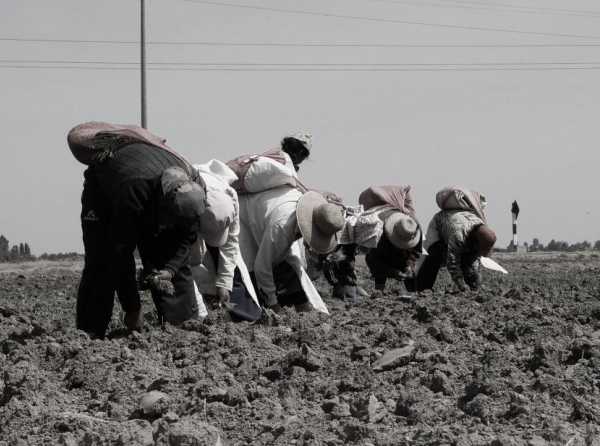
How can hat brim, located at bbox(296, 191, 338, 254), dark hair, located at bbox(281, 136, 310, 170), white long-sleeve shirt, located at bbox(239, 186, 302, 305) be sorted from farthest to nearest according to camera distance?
dark hair, located at bbox(281, 136, 310, 170) < white long-sleeve shirt, located at bbox(239, 186, 302, 305) < hat brim, located at bbox(296, 191, 338, 254)

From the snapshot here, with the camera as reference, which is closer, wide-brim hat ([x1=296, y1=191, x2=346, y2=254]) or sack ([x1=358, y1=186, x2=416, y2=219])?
wide-brim hat ([x1=296, y1=191, x2=346, y2=254])

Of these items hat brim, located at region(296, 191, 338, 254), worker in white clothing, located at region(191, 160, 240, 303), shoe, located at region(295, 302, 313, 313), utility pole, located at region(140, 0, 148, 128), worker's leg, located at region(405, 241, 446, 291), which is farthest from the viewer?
utility pole, located at region(140, 0, 148, 128)

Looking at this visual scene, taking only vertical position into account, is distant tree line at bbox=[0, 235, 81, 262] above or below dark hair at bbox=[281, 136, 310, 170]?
below

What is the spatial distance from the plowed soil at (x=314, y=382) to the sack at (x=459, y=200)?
2.90 meters

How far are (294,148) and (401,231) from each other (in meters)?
1.80

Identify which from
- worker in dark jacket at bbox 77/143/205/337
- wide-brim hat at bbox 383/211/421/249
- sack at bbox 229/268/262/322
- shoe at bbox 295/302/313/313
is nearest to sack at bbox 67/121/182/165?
worker in dark jacket at bbox 77/143/205/337

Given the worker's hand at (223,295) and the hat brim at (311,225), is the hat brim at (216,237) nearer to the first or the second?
the worker's hand at (223,295)

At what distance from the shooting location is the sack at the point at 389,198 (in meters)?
10.1

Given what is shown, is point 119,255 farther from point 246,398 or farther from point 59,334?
point 246,398

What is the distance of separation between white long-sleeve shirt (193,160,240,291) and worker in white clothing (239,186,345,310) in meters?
0.58

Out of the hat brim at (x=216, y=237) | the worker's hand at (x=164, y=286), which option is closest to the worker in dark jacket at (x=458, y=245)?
the hat brim at (x=216, y=237)

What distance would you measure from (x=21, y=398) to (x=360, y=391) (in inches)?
54.2

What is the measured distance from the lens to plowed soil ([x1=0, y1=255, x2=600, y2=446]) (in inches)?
162

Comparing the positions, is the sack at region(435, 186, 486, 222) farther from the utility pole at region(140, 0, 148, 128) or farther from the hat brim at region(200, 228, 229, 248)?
the utility pole at region(140, 0, 148, 128)
